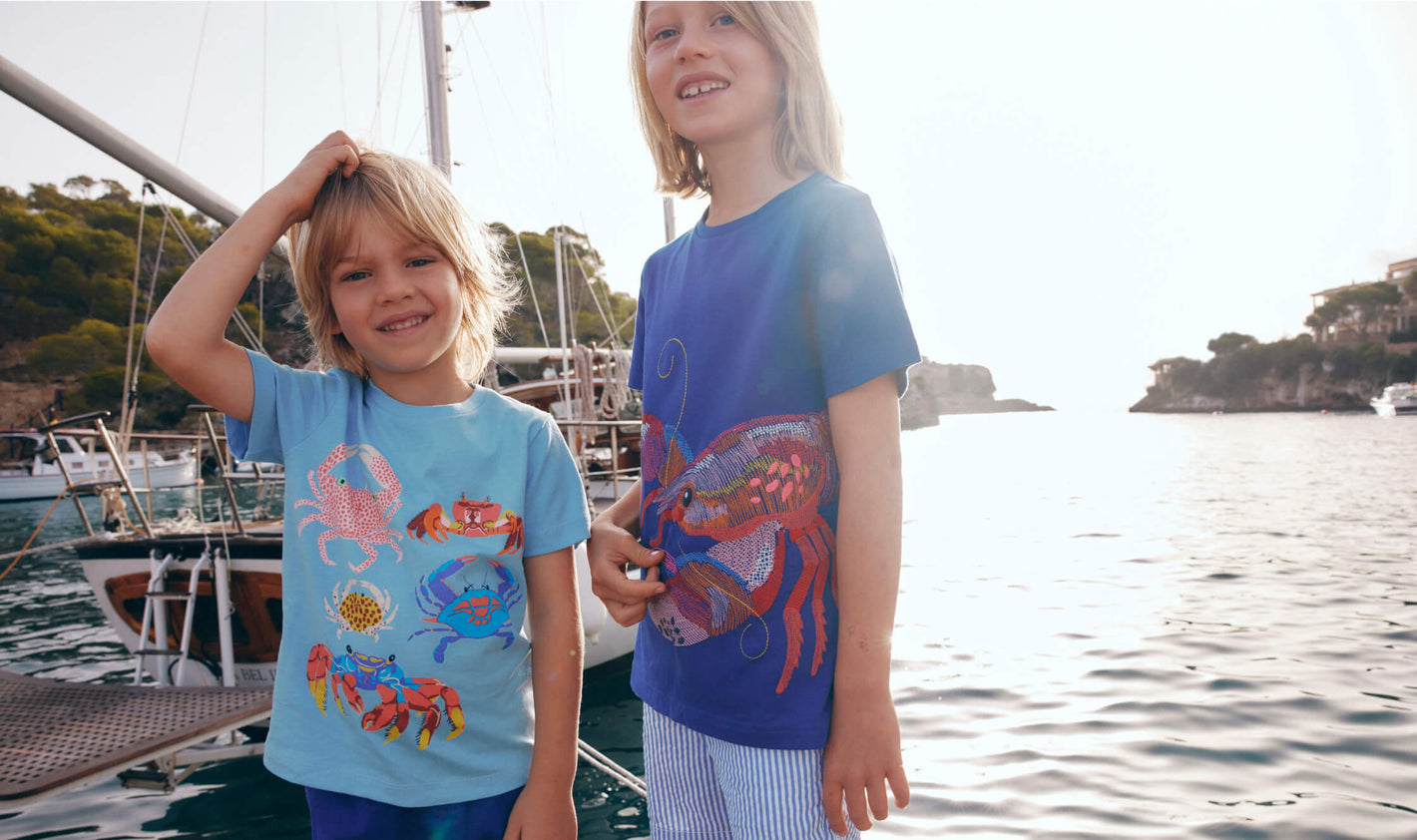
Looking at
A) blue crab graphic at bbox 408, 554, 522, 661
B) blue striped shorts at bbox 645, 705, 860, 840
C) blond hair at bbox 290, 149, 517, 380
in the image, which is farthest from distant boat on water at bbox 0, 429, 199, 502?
blue striped shorts at bbox 645, 705, 860, 840

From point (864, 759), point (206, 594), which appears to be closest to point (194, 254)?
point (864, 759)

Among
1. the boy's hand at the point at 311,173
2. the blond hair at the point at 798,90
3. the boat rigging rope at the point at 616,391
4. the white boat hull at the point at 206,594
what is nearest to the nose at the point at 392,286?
the boy's hand at the point at 311,173

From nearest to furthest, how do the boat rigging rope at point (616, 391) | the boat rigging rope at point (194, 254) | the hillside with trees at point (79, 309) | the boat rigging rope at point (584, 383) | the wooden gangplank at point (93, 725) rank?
1. the wooden gangplank at point (93, 725)
2. the boat rigging rope at point (194, 254)
3. the boat rigging rope at point (584, 383)
4. the boat rigging rope at point (616, 391)
5. the hillside with trees at point (79, 309)

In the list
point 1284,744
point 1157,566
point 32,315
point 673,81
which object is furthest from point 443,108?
point 32,315

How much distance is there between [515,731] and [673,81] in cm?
101

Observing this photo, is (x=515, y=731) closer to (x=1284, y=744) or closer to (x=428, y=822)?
(x=428, y=822)

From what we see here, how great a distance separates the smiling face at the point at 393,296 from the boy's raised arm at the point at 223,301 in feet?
0.33

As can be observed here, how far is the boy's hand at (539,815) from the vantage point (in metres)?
1.13

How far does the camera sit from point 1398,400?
2501 inches

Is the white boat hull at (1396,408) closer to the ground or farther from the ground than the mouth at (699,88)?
closer to the ground

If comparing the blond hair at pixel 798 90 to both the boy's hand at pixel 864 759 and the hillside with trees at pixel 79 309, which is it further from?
the hillside with trees at pixel 79 309

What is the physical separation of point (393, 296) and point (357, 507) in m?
0.32

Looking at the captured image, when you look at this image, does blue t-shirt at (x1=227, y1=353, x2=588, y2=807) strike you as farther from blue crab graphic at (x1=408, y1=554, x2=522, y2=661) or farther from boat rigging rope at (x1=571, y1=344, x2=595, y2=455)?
boat rigging rope at (x1=571, y1=344, x2=595, y2=455)

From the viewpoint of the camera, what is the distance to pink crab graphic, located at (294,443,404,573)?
3.82 ft
